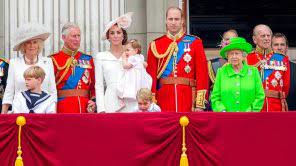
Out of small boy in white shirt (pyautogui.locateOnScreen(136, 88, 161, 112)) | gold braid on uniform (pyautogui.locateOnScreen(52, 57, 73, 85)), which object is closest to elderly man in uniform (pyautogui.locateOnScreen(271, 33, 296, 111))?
small boy in white shirt (pyautogui.locateOnScreen(136, 88, 161, 112))

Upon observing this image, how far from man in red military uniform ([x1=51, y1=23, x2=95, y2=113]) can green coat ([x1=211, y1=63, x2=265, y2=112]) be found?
51.6 inches

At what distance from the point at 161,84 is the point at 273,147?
168cm

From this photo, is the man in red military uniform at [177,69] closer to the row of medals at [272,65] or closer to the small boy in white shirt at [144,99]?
the small boy in white shirt at [144,99]

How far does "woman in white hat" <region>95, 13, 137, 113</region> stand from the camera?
9.38 metres

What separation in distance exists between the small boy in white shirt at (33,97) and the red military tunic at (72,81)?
666 millimetres

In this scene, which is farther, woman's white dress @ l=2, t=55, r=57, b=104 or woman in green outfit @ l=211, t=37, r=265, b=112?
woman's white dress @ l=2, t=55, r=57, b=104

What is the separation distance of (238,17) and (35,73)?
12.9ft

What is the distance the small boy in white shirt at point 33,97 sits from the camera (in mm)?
8914

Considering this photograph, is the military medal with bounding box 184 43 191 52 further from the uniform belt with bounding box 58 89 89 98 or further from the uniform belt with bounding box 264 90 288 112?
the uniform belt with bounding box 58 89 89 98

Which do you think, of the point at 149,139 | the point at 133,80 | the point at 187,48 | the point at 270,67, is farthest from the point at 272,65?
the point at 149,139

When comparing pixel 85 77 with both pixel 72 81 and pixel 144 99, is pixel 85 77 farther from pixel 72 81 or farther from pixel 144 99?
pixel 144 99

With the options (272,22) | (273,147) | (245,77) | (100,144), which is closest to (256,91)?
(245,77)

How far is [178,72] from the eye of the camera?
9.61 m

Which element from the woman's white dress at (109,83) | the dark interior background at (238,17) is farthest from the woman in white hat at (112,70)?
the dark interior background at (238,17)
